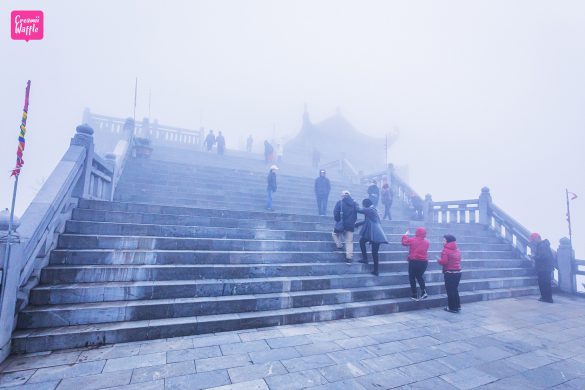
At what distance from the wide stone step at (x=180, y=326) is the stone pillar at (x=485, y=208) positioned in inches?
297

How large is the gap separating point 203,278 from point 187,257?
0.60 meters

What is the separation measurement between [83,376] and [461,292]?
810cm

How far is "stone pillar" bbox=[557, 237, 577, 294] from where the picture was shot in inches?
346

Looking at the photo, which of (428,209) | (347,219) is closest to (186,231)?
(347,219)

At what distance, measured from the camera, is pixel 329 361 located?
3.71m

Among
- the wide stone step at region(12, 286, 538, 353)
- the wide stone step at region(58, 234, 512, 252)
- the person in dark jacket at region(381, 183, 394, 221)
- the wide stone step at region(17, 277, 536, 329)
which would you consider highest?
the person in dark jacket at region(381, 183, 394, 221)

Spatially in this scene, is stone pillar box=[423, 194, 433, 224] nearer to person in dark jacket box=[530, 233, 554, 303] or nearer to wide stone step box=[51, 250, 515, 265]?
person in dark jacket box=[530, 233, 554, 303]

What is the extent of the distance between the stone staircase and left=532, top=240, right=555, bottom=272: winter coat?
1.04 meters

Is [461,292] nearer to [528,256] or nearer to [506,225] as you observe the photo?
[528,256]

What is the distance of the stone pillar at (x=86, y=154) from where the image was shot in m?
6.32

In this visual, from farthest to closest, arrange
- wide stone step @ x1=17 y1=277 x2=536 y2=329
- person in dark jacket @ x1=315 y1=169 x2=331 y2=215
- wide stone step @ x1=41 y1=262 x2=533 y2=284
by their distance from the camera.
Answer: person in dark jacket @ x1=315 y1=169 x2=331 y2=215 < wide stone step @ x1=41 y1=262 x2=533 y2=284 < wide stone step @ x1=17 y1=277 x2=536 y2=329

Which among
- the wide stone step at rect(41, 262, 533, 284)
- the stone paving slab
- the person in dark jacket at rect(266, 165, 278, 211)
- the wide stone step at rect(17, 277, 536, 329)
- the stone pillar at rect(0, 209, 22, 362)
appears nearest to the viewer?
the stone paving slab

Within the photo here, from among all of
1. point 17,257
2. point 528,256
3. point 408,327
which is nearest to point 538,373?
point 408,327

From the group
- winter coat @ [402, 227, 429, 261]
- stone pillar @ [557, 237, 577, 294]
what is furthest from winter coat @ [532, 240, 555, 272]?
winter coat @ [402, 227, 429, 261]
